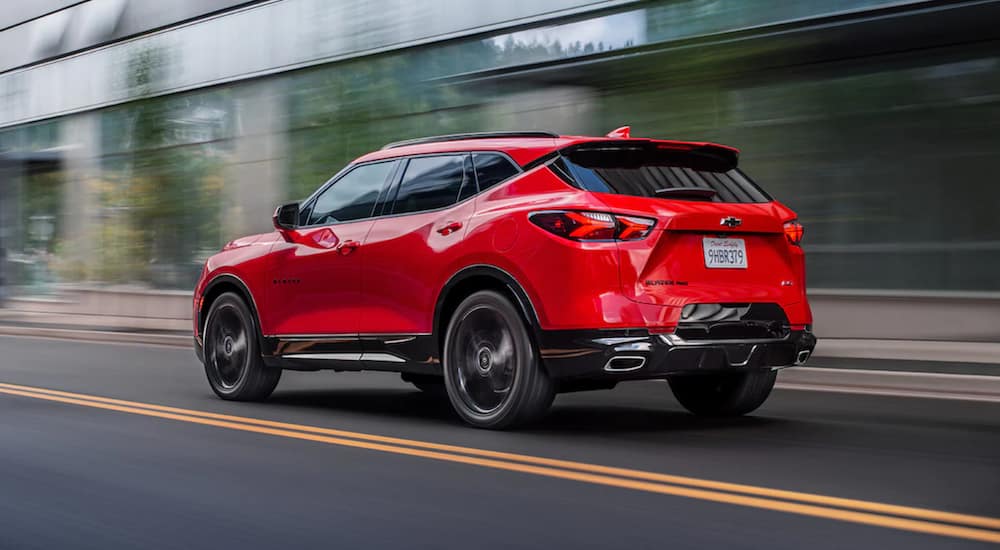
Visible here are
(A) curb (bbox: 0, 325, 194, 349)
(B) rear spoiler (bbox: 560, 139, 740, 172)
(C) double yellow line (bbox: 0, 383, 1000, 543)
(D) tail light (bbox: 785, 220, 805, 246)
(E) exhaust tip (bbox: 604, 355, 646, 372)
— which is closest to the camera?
(C) double yellow line (bbox: 0, 383, 1000, 543)

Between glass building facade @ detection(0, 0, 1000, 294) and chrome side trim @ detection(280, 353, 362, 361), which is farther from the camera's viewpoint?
glass building facade @ detection(0, 0, 1000, 294)

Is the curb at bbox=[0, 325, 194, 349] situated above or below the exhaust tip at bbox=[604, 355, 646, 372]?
below

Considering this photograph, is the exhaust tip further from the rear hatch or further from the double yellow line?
the double yellow line

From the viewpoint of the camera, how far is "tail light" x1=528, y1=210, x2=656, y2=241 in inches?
251

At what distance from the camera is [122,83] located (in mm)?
25672

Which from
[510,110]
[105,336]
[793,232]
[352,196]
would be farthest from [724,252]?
[105,336]

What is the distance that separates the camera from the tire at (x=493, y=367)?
6668mm

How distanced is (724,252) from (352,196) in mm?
2634

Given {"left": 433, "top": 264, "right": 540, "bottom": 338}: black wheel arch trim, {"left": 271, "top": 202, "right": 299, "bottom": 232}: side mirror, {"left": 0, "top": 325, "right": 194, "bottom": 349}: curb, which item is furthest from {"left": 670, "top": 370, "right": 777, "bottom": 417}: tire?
{"left": 0, "top": 325, "right": 194, "bottom": 349}: curb

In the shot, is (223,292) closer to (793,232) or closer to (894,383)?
(793,232)

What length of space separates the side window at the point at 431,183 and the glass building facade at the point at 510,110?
6944 mm

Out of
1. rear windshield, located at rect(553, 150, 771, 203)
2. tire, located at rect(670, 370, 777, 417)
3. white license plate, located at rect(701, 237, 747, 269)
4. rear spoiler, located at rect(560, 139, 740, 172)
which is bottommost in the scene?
tire, located at rect(670, 370, 777, 417)

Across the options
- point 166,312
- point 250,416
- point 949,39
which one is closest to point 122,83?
point 166,312

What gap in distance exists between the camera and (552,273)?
647cm
